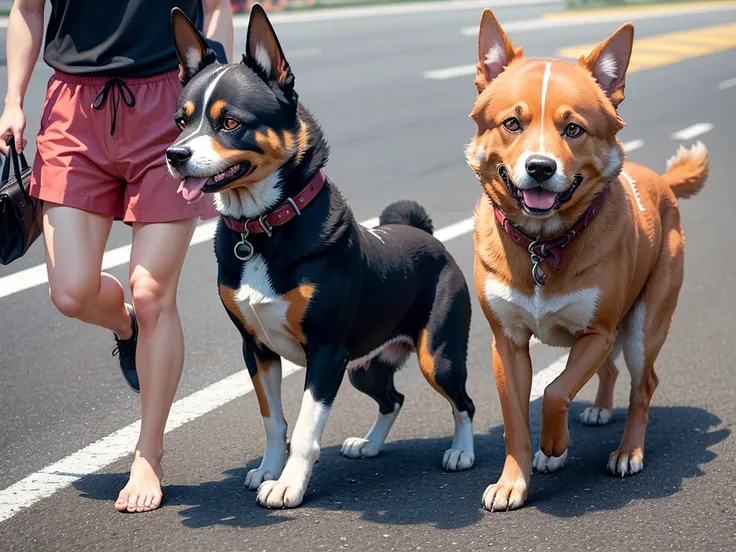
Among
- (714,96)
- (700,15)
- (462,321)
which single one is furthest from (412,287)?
(700,15)

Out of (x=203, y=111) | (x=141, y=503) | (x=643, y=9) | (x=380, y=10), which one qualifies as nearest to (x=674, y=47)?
(x=380, y=10)

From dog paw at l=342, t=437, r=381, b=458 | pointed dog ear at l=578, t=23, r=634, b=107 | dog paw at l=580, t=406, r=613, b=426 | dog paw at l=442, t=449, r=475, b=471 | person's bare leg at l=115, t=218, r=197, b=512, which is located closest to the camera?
pointed dog ear at l=578, t=23, r=634, b=107

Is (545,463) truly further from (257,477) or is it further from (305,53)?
(305,53)

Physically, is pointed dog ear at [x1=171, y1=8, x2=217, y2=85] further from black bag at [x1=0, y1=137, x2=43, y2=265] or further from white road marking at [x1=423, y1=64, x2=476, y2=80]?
white road marking at [x1=423, y1=64, x2=476, y2=80]

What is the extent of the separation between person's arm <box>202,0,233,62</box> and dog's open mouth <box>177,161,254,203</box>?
2.77ft

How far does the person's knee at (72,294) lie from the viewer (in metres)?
4.66

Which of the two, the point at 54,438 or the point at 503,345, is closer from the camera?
the point at 503,345

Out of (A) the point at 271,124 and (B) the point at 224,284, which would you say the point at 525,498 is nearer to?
(B) the point at 224,284

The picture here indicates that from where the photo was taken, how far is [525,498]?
447 centimetres

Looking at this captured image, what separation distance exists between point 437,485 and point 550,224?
45.4 inches

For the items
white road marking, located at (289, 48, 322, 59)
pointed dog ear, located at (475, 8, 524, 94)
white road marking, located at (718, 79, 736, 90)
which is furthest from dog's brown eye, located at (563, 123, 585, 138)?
white road marking, located at (289, 48, 322, 59)

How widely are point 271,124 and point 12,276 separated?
4.07 metres

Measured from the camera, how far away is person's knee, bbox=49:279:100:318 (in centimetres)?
466

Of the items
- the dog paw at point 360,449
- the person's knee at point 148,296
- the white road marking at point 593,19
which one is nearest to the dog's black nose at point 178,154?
the person's knee at point 148,296
